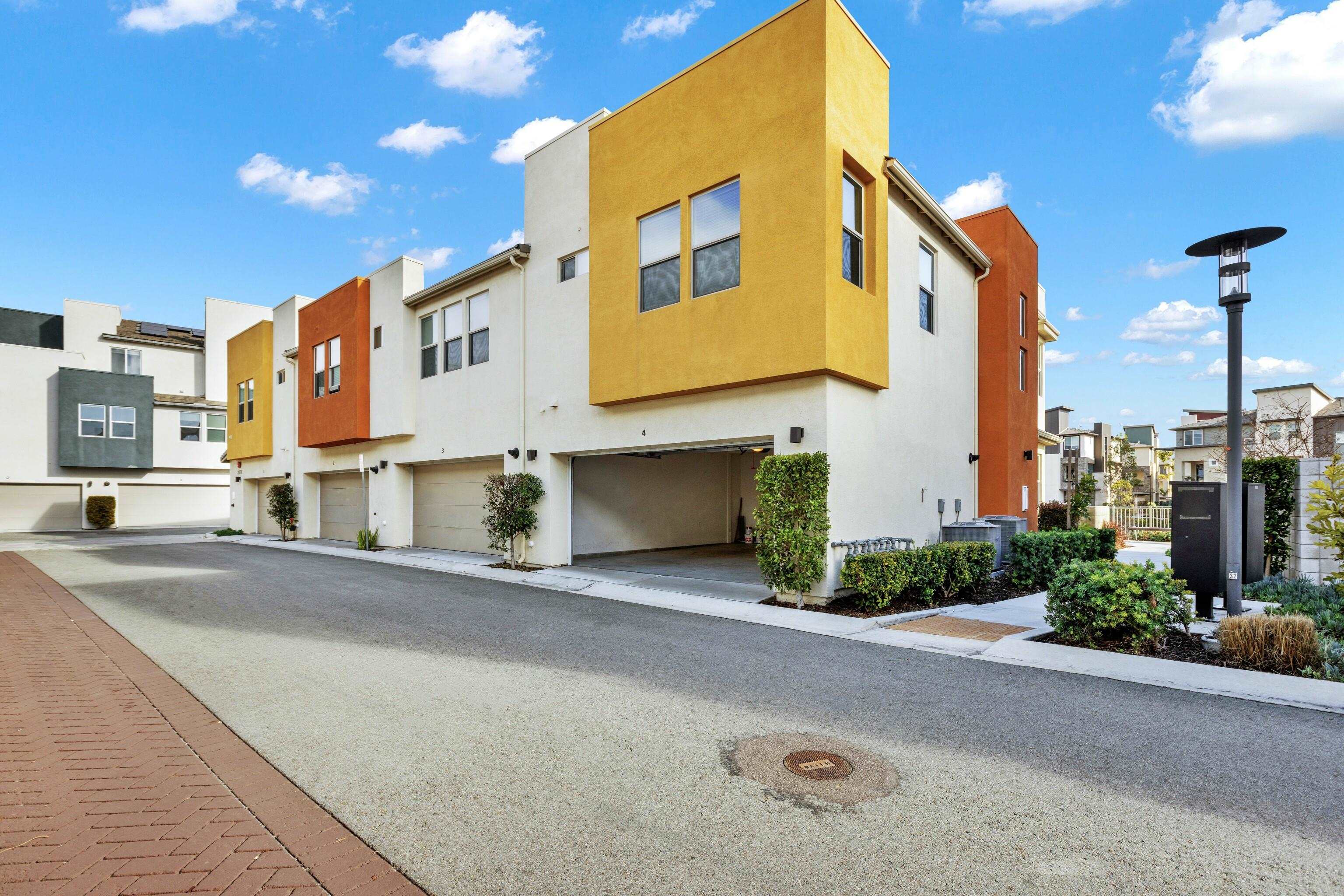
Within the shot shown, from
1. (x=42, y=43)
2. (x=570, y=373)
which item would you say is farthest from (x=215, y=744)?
(x=42, y=43)

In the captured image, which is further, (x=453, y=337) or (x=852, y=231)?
(x=453, y=337)

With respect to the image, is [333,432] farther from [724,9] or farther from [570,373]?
[724,9]

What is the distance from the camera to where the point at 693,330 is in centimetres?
1022

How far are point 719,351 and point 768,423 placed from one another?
1.31 metres

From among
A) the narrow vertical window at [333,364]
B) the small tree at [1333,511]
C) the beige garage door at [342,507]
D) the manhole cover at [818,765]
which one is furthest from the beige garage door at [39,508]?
the small tree at [1333,511]

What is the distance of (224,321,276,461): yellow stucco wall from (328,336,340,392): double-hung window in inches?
228

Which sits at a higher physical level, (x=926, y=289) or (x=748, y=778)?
(x=926, y=289)

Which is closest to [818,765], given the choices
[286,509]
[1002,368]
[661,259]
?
[661,259]

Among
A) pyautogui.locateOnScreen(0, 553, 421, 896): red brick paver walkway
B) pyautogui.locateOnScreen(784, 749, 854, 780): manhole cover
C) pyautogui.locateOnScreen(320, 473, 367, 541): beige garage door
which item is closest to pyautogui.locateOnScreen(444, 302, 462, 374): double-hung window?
pyautogui.locateOnScreen(320, 473, 367, 541): beige garage door

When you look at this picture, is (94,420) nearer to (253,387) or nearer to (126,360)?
(126,360)

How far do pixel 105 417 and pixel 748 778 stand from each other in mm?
38877

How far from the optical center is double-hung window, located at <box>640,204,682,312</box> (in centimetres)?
1076

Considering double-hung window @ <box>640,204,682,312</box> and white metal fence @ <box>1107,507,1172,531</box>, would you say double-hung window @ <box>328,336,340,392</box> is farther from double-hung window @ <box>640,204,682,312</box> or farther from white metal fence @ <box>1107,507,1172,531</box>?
white metal fence @ <box>1107,507,1172,531</box>

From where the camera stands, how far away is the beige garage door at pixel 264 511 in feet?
83.8
